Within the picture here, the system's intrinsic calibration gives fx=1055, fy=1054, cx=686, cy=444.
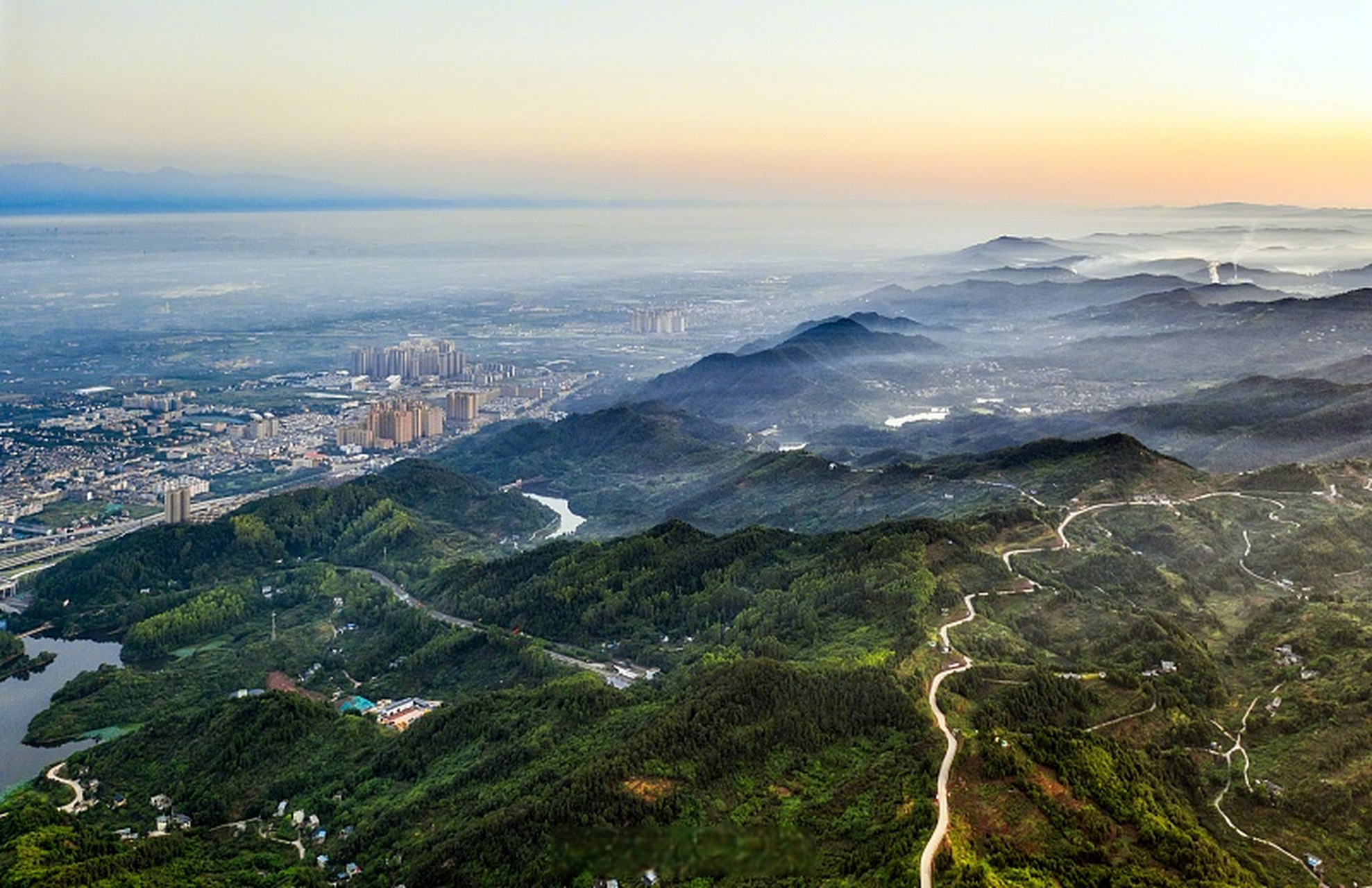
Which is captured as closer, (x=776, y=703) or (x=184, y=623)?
(x=776, y=703)

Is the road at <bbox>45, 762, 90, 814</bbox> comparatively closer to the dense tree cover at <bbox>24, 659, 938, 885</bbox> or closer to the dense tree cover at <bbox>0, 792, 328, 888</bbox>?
the dense tree cover at <bbox>24, 659, 938, 885</bbox>

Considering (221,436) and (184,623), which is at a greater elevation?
(221,436)

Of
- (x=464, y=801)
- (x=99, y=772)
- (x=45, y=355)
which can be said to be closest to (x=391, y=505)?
(x=99, y=772)

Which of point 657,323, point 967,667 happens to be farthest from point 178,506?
point 657,323

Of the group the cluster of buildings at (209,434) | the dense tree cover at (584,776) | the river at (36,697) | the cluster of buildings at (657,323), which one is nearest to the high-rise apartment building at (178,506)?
the cluster of buildings at (209,434)

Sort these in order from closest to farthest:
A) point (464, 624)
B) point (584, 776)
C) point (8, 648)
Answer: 1. point (584, 776)
2. point (8, 648)
3. point (464, 624)

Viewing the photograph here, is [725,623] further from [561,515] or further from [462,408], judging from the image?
[462,408]

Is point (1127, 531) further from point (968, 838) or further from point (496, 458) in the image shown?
point (496, 458)
